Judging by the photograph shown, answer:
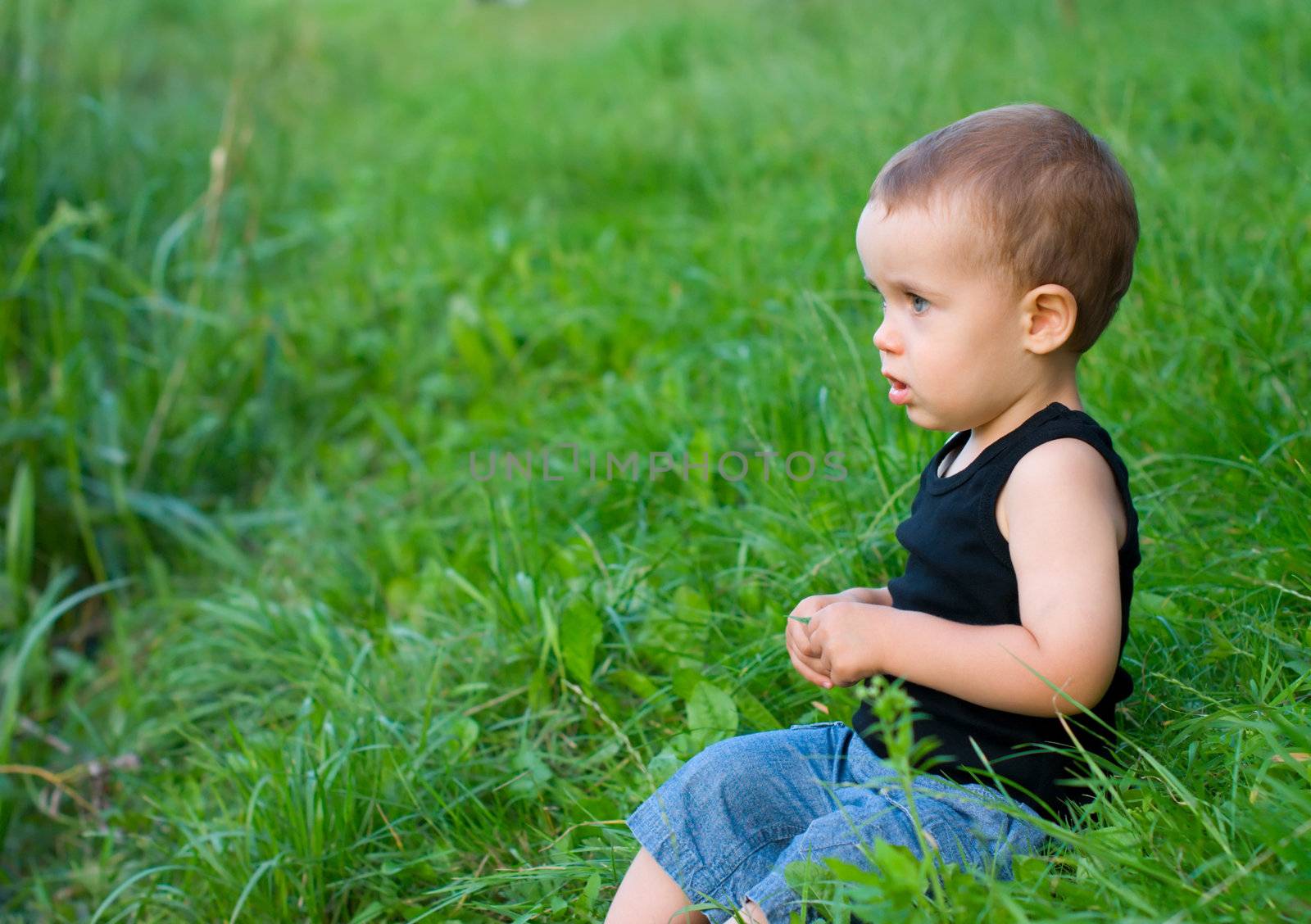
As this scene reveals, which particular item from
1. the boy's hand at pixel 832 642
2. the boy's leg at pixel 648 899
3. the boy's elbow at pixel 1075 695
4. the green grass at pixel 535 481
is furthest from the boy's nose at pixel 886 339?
the boy's leg at pixel 648 899

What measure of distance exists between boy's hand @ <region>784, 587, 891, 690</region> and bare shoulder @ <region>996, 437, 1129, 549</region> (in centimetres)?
19

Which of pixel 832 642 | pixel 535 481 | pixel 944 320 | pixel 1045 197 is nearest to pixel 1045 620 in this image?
pixel 832 642

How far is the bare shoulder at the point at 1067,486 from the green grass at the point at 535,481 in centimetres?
27

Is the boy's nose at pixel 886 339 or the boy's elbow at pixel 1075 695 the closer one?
the boy's elbow at pixel 1075 695

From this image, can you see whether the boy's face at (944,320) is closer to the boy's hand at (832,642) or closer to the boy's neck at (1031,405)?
the boy's neck at (1031,405)

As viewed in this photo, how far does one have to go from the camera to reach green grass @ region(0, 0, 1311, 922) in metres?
1.72

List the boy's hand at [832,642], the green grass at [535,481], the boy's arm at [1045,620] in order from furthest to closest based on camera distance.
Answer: the green grass at [535,481]
the boy's hand at [832,642]
the boy's arm at [1045,620]

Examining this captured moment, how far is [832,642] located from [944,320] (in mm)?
382

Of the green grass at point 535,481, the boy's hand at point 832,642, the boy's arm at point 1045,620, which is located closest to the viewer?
the boy's arm at point 1045,620

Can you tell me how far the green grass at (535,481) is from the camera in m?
1.72

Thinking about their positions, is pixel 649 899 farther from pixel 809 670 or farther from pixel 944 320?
pixel 944 320

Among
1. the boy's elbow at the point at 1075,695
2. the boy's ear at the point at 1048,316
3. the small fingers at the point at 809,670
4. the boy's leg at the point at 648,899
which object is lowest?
the boy's leg at the point at 648,899

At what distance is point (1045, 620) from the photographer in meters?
1.26

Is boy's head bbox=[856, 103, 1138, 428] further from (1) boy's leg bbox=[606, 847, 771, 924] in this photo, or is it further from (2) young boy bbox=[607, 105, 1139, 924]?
(1) boy's leg bbox=[606, 847, 771, 924]
